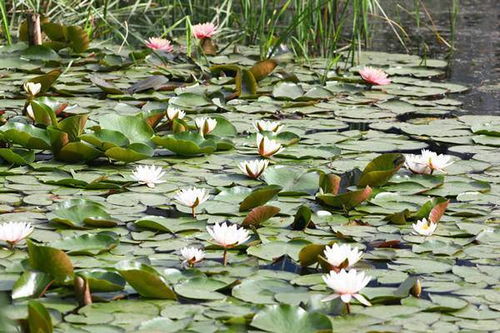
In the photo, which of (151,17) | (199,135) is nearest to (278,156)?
(199,135)

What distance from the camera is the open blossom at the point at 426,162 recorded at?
3.04 metres

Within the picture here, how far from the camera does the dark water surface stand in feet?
14.9

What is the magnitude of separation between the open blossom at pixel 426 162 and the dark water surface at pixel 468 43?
1149mm

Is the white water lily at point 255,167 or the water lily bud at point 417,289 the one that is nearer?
the water lily bud at point 417,289

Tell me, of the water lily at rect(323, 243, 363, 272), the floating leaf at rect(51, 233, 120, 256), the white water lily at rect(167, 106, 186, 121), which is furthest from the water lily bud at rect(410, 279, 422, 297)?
the white water lily at rect(167, 106, 186, 121)

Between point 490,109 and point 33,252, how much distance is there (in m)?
2.60

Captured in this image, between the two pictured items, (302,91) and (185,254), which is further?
(302,91)

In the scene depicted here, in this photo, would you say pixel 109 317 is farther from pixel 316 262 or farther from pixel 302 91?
pixel 302 91

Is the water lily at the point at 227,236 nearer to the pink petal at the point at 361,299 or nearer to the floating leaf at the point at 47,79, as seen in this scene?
the pink petal at the point at 361,299

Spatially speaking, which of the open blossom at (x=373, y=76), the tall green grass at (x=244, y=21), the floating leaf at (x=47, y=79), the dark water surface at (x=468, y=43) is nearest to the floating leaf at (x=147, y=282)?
the floating leaf at (x=47, y=79)

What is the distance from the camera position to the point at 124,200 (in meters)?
2.83

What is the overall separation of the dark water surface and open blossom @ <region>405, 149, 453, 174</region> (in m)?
1.15

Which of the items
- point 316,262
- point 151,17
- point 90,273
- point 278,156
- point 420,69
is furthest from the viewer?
point 151,17

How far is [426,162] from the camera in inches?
121
